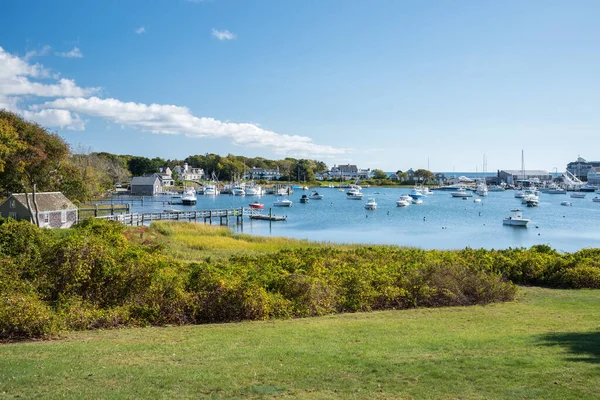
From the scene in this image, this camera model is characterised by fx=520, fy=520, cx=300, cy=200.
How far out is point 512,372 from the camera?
8.73 m

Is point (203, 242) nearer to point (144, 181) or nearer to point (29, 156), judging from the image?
point (29, 156)

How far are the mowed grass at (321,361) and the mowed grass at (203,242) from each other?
19237 mm

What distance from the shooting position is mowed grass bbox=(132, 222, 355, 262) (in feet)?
112

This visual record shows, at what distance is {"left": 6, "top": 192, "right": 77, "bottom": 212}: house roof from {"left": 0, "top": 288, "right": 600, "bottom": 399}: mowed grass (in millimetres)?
36911

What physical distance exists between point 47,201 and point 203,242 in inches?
643

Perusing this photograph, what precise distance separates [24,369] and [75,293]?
5.31 meters

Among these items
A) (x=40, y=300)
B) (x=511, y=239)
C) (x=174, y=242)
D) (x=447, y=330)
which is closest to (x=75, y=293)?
(x=40, y=300)

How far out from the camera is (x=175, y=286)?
14.2m

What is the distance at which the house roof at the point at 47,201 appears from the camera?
1726 inches

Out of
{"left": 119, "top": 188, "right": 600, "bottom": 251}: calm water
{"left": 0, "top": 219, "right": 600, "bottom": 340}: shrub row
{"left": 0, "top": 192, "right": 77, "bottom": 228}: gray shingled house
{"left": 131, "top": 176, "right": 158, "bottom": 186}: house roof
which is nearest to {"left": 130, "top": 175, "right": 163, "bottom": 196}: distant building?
{"left": 131, "top": 176, "right": 158, "bottom": 186}: house roof

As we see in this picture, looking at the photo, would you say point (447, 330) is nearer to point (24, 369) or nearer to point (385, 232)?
point (24, 369)

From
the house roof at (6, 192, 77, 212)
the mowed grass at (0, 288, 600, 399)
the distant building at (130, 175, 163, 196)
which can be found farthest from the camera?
the distant building at (130, 175, 163, 196)

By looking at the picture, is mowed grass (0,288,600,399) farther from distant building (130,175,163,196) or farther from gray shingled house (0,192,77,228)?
distant building (130,175,163,196)

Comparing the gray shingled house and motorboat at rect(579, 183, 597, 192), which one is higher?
the gray shingled house
